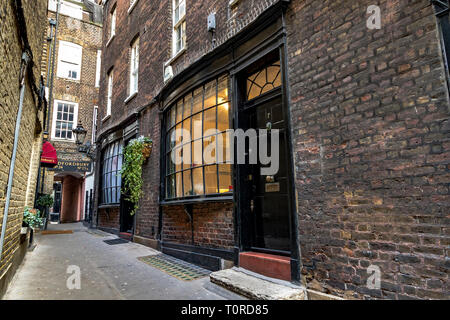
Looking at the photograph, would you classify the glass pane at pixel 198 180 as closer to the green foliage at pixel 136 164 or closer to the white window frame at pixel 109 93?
the green foliage at pixel 136 164

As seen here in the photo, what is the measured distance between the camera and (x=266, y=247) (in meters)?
3.96

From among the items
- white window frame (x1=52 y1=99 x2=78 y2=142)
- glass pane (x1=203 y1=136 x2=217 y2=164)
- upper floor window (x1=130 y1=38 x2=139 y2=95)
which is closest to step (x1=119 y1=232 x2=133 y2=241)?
glass pane (x1=203 y1=136 x2=217 y2=164)

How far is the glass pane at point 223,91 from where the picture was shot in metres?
4.80

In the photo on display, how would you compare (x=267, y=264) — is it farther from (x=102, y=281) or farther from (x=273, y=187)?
(x=102, y=281)

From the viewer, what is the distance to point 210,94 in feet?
17.0

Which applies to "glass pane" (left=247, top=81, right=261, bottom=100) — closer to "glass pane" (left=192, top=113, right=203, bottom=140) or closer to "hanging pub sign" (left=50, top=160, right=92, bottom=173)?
"glass pane" (left=192, top=113, right=203, bottom=140)

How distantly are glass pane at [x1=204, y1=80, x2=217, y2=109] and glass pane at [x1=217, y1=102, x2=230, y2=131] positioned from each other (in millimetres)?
251

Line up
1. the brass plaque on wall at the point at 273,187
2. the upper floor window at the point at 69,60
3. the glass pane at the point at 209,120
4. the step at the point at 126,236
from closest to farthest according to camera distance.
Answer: the brass plaque on wall at the point at 273,187, the glass pane at the point at 209,120, the step at the point at 126,236, the upper floor window at the point at 69,60

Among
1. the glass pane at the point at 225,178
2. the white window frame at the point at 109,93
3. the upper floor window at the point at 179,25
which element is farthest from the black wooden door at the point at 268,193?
the white window frame at the point at 109,93

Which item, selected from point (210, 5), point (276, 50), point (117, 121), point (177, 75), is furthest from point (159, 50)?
point (276, 50)

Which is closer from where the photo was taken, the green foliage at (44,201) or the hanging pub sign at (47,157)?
the hanging pub sign at (47,157)

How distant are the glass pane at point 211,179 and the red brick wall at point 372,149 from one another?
179 cm

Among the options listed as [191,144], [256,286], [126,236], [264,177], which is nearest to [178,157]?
[191,144]

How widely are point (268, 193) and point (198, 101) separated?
2.52 m
